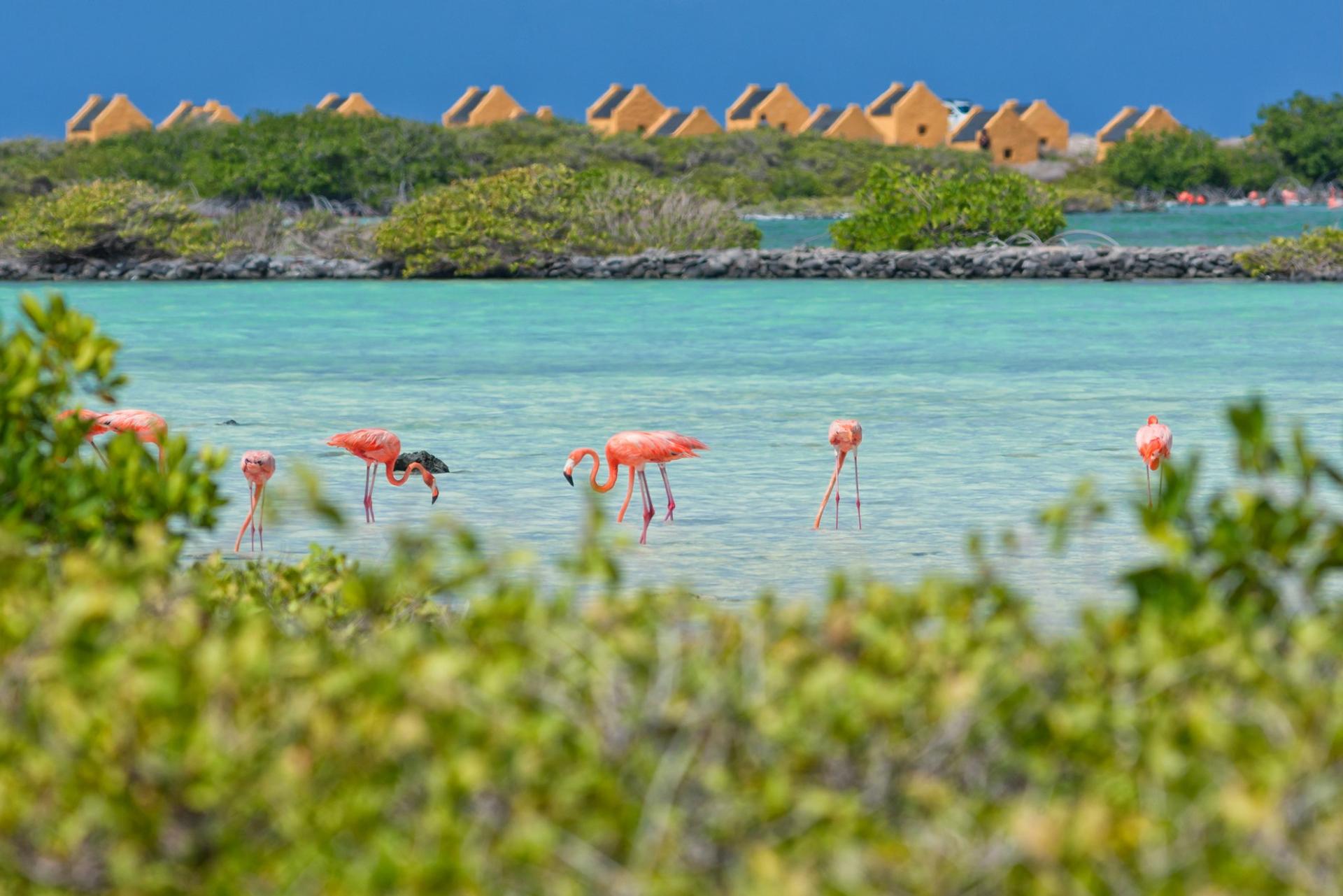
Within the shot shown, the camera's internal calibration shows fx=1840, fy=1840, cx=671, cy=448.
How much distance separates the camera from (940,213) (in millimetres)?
39250

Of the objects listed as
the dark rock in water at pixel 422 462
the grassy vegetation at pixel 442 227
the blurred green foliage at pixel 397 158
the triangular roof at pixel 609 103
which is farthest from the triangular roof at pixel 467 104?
the dark rock in water at pixel 422 462

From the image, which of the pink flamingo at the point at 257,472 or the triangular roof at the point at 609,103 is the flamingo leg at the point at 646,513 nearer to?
the pink flamingo at the point at 257,472

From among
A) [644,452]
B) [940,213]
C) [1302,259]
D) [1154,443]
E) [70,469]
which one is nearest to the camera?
[70,469]

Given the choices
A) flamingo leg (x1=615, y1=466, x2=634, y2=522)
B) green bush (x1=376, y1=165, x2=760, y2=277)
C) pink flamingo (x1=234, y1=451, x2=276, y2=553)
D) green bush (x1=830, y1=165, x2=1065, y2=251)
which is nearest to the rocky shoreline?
green bush (x1=376, y1=165, x2=760, y2=277)

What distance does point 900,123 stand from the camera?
13025cm

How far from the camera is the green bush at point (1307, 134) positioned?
103625mm

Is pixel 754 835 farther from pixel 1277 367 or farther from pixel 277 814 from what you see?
pixel 1277 367

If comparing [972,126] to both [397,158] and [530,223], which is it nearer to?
[397,158]

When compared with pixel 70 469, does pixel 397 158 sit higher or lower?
higher

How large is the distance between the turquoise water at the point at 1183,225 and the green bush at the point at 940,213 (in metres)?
6.85

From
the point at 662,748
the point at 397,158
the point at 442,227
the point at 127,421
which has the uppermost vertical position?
the point at 397,158

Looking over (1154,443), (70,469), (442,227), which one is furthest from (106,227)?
(70,469)

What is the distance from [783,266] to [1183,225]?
39141 mm

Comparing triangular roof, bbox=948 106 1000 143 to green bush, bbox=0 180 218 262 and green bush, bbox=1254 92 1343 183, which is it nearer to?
green bush, bbox=1254 92 1343 183
